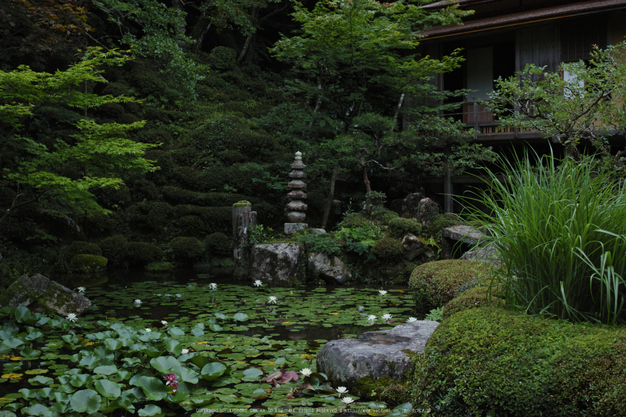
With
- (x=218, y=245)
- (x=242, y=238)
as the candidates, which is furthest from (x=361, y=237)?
(x=218, y=245)

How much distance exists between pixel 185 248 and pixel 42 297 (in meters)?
5.10

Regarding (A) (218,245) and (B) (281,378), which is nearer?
(B) (281,378)

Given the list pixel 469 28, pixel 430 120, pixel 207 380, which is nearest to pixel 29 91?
pixel 207 380

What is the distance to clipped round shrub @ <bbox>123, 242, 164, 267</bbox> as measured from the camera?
10570 mm

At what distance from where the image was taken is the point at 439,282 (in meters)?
5.49

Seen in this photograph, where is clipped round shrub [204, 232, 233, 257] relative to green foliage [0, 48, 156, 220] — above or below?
below

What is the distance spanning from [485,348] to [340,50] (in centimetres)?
915

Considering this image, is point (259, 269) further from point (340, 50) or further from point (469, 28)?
point (469, 28)

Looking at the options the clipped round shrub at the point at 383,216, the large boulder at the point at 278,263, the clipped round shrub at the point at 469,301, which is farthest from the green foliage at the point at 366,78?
the clipped round shrub at the point at 469,301

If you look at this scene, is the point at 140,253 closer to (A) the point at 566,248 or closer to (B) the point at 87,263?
(B) the point at 87,263

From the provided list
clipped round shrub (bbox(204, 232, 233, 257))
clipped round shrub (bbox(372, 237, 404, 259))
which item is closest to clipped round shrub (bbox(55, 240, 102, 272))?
clipped round shrub (bbox(204, 232, 233, 257))

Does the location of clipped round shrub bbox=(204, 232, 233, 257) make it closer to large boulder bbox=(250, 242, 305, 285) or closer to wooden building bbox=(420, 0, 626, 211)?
large boulder bbox=(250, 242, 305, 285)

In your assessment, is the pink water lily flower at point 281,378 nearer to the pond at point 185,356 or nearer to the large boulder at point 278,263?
the pond at point 185,356

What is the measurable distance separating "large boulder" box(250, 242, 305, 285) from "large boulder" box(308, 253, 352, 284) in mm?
220
